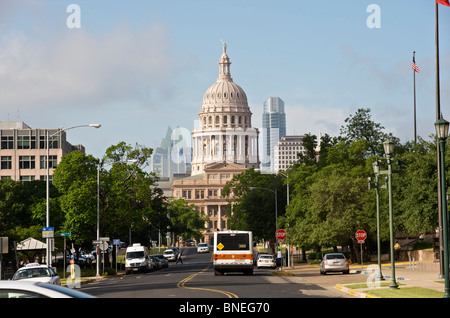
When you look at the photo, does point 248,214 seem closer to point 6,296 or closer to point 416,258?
point 416,258

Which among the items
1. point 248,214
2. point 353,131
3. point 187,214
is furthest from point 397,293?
point 187,214

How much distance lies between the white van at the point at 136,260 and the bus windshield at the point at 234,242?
17026 millimetres

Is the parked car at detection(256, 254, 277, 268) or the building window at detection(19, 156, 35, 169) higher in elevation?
the building window at detection(19, 156, 35, 169)

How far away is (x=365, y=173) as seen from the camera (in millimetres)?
68125

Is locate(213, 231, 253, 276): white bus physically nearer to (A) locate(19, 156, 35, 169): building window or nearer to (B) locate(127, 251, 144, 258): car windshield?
(B) locate(127, 251, 144, 258): car windshield

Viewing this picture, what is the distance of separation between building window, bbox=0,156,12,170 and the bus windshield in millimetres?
104168

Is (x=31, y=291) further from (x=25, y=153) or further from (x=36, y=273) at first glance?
(x=25, y=153)

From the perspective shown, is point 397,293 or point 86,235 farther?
point 86,235

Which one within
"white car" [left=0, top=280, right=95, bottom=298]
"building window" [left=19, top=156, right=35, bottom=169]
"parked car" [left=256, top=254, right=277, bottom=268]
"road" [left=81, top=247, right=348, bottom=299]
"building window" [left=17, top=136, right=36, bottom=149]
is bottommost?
"parked car" [left=256, top=254, right=277, bottom=268]

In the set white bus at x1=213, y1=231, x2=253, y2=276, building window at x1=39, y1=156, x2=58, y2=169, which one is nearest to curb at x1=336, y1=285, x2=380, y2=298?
white bus at x1=213, y1=231, x2=253, y2=276

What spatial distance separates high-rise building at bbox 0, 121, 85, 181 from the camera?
5763 inches

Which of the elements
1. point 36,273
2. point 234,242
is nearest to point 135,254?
point 234,242
